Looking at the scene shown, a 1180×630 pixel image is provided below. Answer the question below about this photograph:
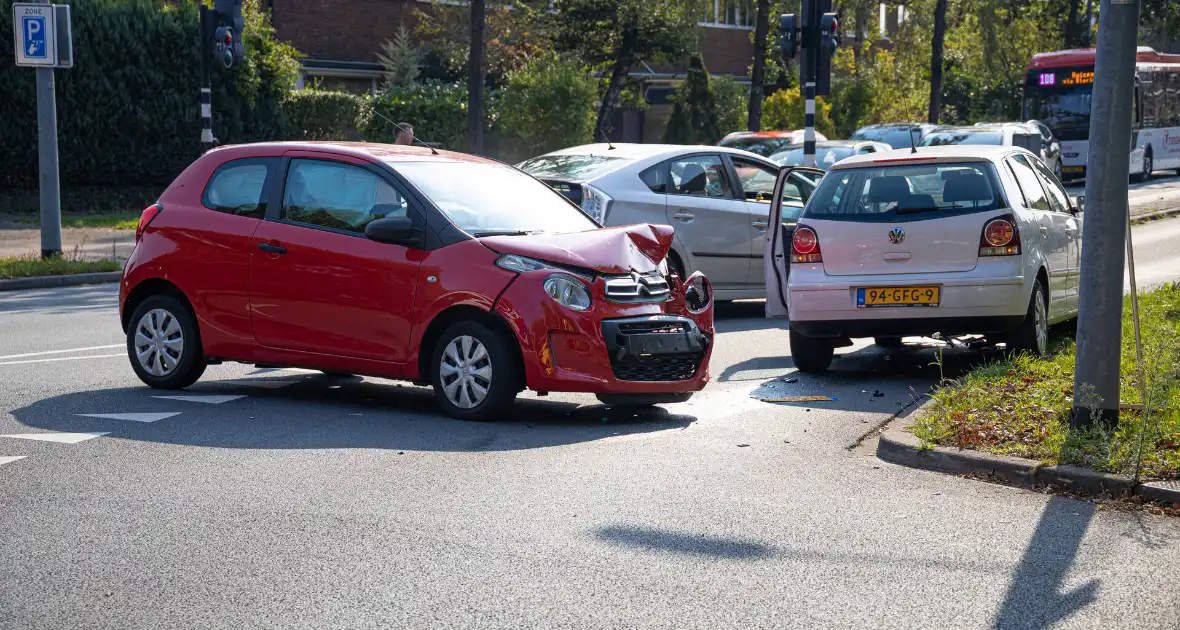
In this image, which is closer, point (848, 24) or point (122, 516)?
point (122, 516)

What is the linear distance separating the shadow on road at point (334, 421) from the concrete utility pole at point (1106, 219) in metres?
2.35

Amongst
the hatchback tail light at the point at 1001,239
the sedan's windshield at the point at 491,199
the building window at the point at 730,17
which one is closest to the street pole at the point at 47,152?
the sedan's windshield at the point at 491,199

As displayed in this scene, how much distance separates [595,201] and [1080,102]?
1178 inches

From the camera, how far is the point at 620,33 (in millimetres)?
38594

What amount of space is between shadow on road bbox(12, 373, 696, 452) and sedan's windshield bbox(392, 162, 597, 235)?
1.14 metres

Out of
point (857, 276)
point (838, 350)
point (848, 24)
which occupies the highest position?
point (848, 24)

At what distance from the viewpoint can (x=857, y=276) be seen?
1045cm

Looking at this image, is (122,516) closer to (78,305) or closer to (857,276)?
(857,276)

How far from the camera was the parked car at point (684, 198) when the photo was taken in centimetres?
1352

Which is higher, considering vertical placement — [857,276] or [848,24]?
[848,24]

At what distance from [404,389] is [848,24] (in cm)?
4779

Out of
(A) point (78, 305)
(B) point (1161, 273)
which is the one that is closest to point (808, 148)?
(B) point (1161, 273)

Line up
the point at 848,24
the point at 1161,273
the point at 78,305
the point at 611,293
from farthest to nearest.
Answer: the point at 848,24
the point at 1161,273
the point at 78,305
the point at 611,293

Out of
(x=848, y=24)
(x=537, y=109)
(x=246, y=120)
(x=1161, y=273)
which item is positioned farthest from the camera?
(x=848, y=24)
